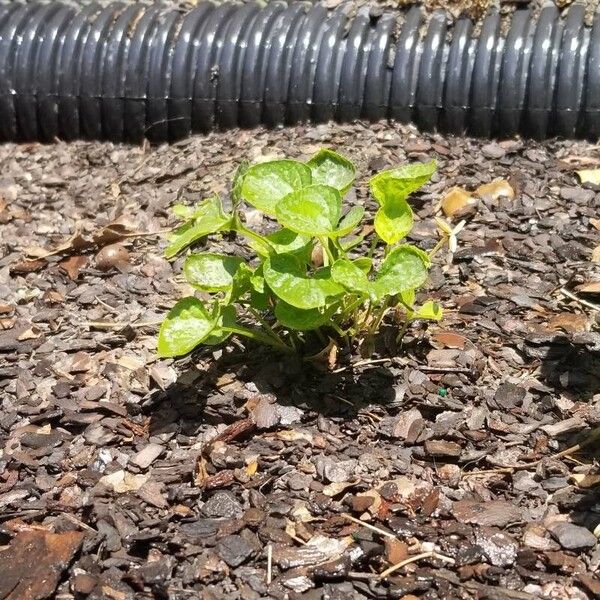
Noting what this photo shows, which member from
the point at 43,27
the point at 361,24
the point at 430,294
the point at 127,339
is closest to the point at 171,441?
the point at 127,339

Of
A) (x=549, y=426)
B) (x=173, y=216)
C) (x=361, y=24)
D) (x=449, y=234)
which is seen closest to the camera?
(x=549, y=426)

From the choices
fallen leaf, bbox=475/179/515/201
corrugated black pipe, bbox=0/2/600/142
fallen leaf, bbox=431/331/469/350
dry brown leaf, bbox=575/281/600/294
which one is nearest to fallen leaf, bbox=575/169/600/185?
fallen leaf, bbox=475/179/515/201

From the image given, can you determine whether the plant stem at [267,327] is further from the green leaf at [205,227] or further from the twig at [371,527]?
the twig at [371,527]

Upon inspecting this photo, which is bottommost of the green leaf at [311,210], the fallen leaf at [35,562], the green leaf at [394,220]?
the fallen leaf at [35,562]

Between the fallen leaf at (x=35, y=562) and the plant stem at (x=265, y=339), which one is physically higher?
the plant stem at (x=265, y=339)

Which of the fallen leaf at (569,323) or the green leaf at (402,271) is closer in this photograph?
the green leaf at (402,271)

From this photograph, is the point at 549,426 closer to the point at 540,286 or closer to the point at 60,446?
the point at 540,286

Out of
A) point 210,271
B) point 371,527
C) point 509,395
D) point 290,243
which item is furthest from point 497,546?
point 210,271

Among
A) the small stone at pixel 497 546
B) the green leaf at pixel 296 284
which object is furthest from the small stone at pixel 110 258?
the small stone at pixel 497 546
